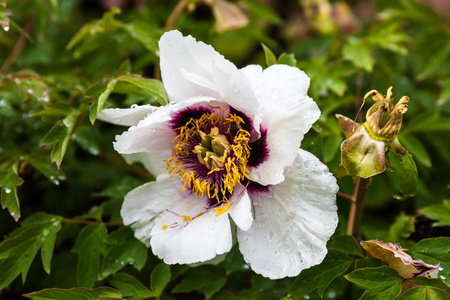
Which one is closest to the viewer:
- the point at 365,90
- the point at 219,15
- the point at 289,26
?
the point at 365,90

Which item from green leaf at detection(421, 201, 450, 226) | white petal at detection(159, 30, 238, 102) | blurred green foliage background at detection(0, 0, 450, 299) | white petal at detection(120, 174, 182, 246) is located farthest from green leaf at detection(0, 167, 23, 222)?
green leaf at detection(421, 201, 450, 226)

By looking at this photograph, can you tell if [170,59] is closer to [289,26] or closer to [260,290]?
[260,290]

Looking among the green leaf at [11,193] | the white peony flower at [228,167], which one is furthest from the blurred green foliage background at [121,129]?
the white peony flower at [228,167]

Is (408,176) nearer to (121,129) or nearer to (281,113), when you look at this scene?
(281,113)

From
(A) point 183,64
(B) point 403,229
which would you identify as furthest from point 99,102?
(B) point 403,229

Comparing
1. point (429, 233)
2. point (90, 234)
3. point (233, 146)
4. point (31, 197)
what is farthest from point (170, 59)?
point (31, 197)

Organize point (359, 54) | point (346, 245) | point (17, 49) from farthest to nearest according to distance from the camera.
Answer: point (17, 49) → point (359, 54) → point (346, 245)
